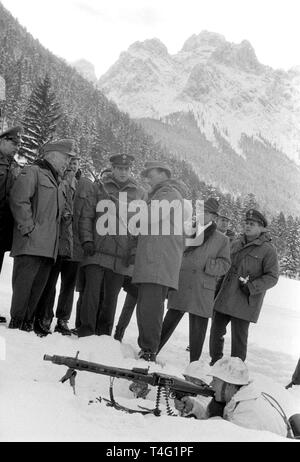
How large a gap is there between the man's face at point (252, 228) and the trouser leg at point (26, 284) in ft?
8.16

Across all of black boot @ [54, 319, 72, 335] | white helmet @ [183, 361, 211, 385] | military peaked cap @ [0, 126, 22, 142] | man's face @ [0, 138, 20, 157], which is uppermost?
military peaked cap @ [0, 126, 22, 142]

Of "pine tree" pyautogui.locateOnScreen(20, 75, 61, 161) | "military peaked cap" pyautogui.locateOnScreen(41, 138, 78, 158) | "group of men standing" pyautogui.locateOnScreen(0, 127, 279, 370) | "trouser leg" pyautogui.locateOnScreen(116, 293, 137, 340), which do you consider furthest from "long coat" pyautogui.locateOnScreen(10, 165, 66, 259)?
"pine tree" pyautogui.locateOnScreen(20, 75, 61, 161)

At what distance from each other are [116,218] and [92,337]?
Answer: 1.32 m

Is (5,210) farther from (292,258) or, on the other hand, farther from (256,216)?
(292,258)

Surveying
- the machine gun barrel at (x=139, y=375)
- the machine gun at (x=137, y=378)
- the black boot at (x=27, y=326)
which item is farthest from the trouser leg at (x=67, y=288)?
the machine gun barrel at (x=139, y=375)

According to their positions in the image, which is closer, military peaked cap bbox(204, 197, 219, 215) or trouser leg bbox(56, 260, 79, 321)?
trouser leg bbox(56, 260, 79, 321)

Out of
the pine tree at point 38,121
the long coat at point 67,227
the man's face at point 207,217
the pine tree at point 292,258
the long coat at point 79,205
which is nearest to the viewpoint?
the long coat at point 67,227

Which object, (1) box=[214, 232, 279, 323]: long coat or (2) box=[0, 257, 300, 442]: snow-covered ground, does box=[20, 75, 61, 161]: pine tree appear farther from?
(2) box=[0, 257, 300, 442]: snow-covered ground

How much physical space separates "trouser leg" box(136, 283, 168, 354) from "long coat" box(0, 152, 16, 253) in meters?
1.52

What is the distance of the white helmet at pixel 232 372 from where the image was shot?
3297 millimetres

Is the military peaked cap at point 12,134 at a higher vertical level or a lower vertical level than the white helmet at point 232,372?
higher

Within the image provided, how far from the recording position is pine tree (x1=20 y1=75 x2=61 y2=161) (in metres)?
47.0

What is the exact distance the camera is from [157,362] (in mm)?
4887

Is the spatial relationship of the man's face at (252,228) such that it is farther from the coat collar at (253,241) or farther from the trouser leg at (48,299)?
the trouser leg at (48,299)
